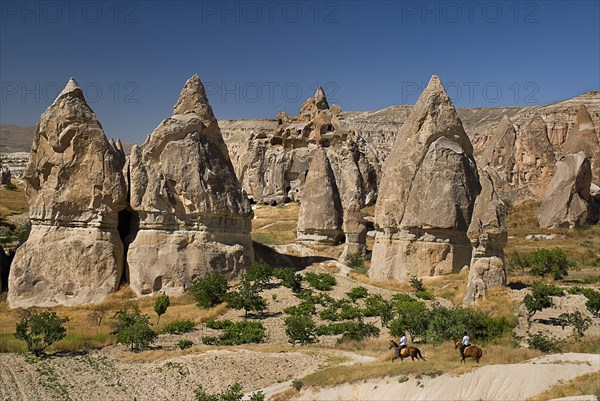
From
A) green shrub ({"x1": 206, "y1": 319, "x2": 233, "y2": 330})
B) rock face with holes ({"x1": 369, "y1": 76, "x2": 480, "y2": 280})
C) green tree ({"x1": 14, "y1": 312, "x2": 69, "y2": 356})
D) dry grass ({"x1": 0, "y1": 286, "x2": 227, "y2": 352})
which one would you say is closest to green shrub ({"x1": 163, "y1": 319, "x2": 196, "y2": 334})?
dry grass ({"x1": 0, "y1": 286, "x2": 227, "y2": 352})

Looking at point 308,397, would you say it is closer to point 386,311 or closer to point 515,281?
point 386,311

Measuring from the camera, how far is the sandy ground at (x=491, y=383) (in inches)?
373

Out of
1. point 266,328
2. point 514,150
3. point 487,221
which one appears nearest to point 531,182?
point 514,150

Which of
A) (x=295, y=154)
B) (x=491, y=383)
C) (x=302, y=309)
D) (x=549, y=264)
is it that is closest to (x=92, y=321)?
(x=302, y=309)

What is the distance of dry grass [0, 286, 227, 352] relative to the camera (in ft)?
53.0

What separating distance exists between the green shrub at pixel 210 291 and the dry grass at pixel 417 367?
755cm

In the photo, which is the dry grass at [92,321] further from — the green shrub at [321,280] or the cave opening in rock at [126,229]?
the green shrub at [321,280]

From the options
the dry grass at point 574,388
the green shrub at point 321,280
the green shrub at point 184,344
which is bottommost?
the green shrub at point 184,344

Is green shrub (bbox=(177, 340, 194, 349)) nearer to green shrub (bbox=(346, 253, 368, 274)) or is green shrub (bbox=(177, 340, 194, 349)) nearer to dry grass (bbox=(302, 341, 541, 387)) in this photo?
dry grass (bbox=(302, 341, 541, 387))

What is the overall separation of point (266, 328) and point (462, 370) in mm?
8124

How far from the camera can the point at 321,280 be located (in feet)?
74.6

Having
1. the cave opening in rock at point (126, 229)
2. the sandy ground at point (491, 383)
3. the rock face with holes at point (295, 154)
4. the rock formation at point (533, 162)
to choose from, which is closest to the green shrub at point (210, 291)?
the cave opening in rock at point (126, 229)

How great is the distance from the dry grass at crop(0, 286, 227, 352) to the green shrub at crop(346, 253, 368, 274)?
26.1ft

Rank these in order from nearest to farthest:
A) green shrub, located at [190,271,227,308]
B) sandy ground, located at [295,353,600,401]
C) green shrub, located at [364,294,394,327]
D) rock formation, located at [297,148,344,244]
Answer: sandy ground, located at [295,353,600,401], green shrub, located at [364,294,394,327], green shrub, located at [190,271,227,308], rock formation, located at [297,148,344,244]
